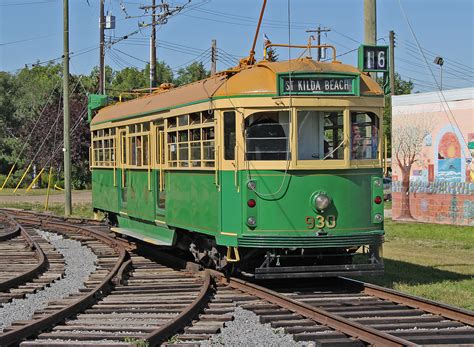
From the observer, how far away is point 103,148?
18250mm

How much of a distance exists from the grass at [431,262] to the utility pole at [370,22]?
3.87m

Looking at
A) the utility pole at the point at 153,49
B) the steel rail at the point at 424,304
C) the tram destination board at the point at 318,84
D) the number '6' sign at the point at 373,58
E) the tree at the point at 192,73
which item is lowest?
the steel rail at the point at 424,304

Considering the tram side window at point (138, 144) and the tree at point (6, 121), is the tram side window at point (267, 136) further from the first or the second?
the tree at point (6, 121)

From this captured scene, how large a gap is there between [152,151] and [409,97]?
1433cm

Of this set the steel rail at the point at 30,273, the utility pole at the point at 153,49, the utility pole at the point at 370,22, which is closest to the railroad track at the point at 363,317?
the steel rail at the point at 30,273

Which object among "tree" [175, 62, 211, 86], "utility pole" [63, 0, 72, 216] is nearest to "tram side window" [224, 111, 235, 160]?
"utility pole" [63, 0, 72, 216]

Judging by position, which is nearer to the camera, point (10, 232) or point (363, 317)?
point (363, 317)

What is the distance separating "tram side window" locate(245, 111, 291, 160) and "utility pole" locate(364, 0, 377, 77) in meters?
3.16

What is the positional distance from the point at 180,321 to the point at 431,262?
7.72 m

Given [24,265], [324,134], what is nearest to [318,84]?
[324,134]

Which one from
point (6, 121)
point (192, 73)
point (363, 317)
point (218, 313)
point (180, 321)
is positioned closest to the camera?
point (180, 321)

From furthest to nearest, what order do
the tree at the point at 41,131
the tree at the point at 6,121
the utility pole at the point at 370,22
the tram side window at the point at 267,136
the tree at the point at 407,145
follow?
the tree at the point at 6,121
the tree at the point at 41,131
the tree at the point at 407,145
the utility pole at the point at 370,22
the tram side window at the point at 267,136

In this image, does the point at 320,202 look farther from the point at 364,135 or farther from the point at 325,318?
the point at 325,318

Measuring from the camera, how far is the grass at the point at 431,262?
11242 mm
